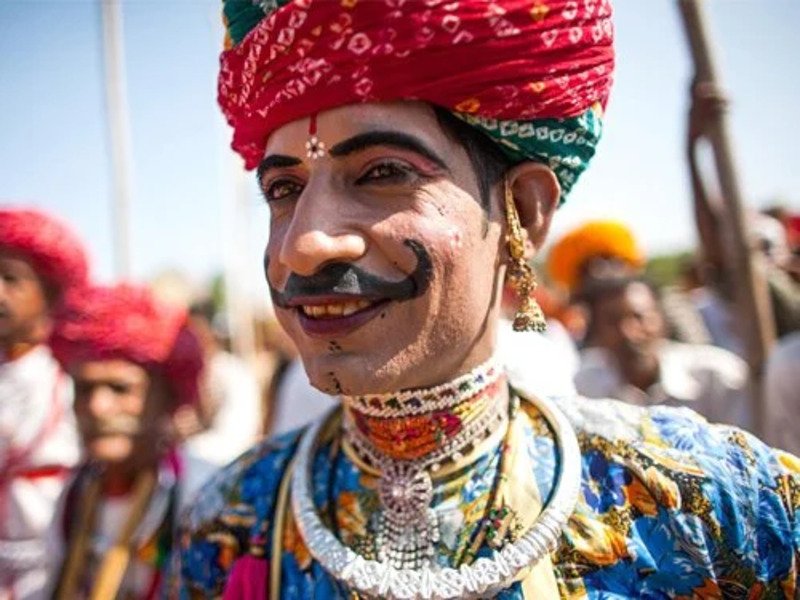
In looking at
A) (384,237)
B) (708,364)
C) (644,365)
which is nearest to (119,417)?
(384,237)

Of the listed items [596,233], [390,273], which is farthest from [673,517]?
[596,233]

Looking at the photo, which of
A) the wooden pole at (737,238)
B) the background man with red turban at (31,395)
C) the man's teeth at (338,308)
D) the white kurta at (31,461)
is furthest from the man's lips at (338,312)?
the background man with red turban at (31,395)

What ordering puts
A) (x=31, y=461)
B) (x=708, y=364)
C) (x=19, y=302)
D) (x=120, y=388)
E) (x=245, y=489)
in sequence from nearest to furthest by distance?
(x=245, y=489)
(x=120, y=388)
(x=31, y=461)
(x=19, y=302)
(x=708, y=364)

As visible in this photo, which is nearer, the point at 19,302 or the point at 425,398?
the point at 425,398

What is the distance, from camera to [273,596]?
65.7 inches

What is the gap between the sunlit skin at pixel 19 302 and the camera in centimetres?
357

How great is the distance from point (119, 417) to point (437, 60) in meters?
2.22

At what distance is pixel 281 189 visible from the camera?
1.67 metres

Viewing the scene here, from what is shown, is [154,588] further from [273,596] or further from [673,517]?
[673,517]

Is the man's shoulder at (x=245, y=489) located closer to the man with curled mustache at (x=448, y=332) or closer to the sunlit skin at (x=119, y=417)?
the man with curled mustache at (x=448, y=332)

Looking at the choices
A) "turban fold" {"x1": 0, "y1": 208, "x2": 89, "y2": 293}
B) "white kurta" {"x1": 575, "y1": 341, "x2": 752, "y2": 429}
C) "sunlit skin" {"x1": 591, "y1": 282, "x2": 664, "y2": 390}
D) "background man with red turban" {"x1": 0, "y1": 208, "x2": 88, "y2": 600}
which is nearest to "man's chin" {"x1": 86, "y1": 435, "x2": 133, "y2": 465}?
"background man with red turban" {"x1": 0, "y1": 208, "x2": 88, "y2": 600}

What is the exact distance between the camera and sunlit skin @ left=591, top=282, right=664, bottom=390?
4332mm

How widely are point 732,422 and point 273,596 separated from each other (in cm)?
269

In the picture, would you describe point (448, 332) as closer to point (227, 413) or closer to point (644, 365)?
point (644, 365)
